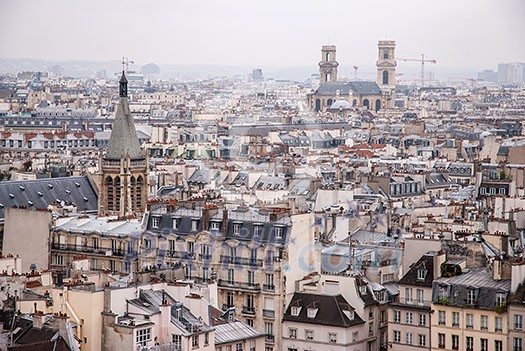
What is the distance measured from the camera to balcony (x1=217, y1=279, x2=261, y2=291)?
34250mm

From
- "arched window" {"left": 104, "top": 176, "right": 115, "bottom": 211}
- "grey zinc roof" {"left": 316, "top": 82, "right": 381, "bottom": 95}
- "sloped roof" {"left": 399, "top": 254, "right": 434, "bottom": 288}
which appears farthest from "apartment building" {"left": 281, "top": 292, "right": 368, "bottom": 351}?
"grey zinc roof" {"left": 316, "top": 82, "right": 381, "bottom": 95}

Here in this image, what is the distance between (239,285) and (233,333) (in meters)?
5.22

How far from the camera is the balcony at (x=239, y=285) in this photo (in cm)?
3425

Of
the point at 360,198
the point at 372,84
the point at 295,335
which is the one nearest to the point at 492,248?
the point at 295,335

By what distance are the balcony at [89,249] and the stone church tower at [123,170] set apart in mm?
10749

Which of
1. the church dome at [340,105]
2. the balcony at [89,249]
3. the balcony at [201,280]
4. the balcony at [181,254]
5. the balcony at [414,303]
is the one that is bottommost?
the balcony at [414,303]

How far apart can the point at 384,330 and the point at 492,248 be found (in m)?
3.19

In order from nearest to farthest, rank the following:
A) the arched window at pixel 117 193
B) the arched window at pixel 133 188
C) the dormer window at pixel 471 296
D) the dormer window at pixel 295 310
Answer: the dormer window at pixel 471 296, the dormer window at pixel 295 310, the arched window at pixel 117 193, the arched window at pixel 133 188

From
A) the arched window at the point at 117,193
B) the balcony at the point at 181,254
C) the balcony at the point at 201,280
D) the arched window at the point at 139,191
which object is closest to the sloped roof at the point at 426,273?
the balcony at the point at 201,280

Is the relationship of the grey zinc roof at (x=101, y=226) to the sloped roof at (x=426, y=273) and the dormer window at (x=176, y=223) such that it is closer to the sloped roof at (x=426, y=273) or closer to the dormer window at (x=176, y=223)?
the dormer window at (x=176, y=223)

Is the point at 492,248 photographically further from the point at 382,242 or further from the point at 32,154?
the point at 32,154

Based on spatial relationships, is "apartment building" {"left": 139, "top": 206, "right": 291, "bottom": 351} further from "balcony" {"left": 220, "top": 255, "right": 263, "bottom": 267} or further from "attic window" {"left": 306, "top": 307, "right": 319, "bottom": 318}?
"attic window" {"left": 306, "top": 307, "right": 319, "bottom": 318}

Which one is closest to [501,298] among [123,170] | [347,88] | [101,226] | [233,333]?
[233,333]

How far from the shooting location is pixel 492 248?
3416 cm
